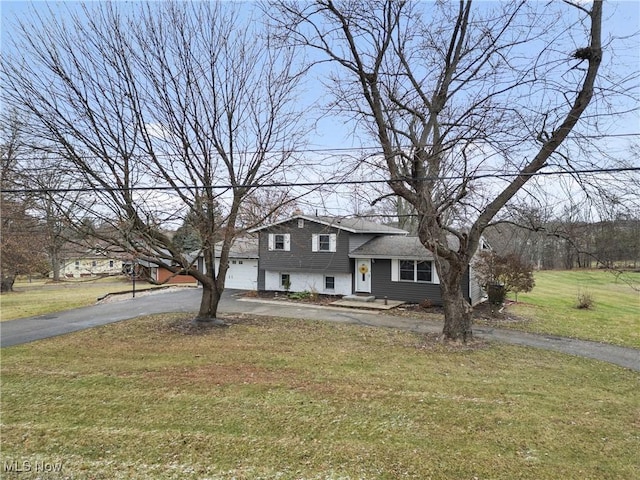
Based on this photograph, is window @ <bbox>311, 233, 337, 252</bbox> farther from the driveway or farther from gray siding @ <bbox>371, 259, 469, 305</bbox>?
the driveway

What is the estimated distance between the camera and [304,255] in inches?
804

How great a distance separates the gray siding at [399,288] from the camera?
1720 centimetres

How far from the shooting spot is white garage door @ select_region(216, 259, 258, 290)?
23469 mm

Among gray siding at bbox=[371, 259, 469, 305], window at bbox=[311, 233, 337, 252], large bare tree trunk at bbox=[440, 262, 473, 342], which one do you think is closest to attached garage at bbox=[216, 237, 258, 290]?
window at bbox=[311, 233, 337, 252]

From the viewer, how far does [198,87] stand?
11.0m

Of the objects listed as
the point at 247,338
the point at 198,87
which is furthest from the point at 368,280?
the point at 198,87

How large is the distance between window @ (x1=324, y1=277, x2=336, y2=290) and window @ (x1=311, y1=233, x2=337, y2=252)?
61.4 inches

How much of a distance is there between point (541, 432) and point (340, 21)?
9694 millimetres

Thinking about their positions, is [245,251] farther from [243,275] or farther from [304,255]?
[304,255]

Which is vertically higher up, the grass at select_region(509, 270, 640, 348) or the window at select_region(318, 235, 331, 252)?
the window at select_region(318, 235, 331, 252)

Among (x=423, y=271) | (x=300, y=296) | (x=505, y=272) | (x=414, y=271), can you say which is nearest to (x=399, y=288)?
(x=414, y=271)

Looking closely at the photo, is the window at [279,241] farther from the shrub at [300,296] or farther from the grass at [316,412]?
the grass at [316,412]

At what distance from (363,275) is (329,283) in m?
1.96

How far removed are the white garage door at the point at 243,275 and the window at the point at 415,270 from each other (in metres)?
9.39
